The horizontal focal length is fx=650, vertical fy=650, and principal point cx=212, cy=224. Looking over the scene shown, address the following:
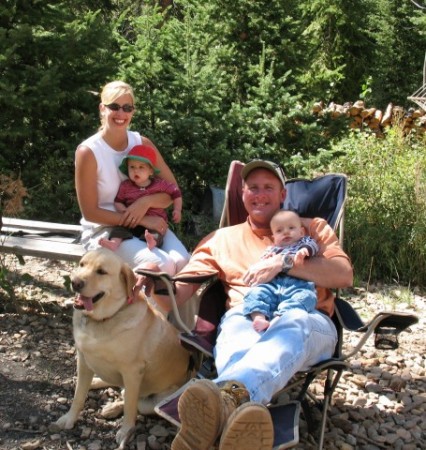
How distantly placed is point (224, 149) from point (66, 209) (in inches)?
70.8

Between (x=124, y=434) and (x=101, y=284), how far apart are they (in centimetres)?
78

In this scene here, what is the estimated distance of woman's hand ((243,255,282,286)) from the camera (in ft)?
11.0

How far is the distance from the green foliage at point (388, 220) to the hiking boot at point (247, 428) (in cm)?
373

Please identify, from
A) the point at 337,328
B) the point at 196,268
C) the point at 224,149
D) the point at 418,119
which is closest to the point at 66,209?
the point at 224,149

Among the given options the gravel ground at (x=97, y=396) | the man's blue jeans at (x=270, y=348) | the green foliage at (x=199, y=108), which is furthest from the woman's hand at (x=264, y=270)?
the green foliage at (x=199, y=108)

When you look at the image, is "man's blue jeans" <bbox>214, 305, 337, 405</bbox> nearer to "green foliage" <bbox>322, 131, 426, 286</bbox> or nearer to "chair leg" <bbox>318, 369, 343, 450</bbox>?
"chair leg" <bbox>318, 369, 343, 450</bbox>

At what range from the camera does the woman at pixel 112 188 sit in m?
3.85

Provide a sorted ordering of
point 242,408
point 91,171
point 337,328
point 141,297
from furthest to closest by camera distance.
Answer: point 91,171
point 337,328
point 141,297
point 242,408

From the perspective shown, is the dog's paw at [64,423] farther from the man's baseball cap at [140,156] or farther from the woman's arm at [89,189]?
the man's baseball cap at [140,156]

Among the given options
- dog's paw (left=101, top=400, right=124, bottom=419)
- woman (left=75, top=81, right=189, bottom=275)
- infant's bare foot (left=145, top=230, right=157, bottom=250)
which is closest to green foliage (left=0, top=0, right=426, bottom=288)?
woman (left=75, top=81, right=189, bottom=275)

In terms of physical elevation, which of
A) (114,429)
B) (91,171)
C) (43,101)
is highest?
(43,101)

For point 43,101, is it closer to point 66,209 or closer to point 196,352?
point 66,209

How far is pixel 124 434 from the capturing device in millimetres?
3232

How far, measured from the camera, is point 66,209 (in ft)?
22.7
